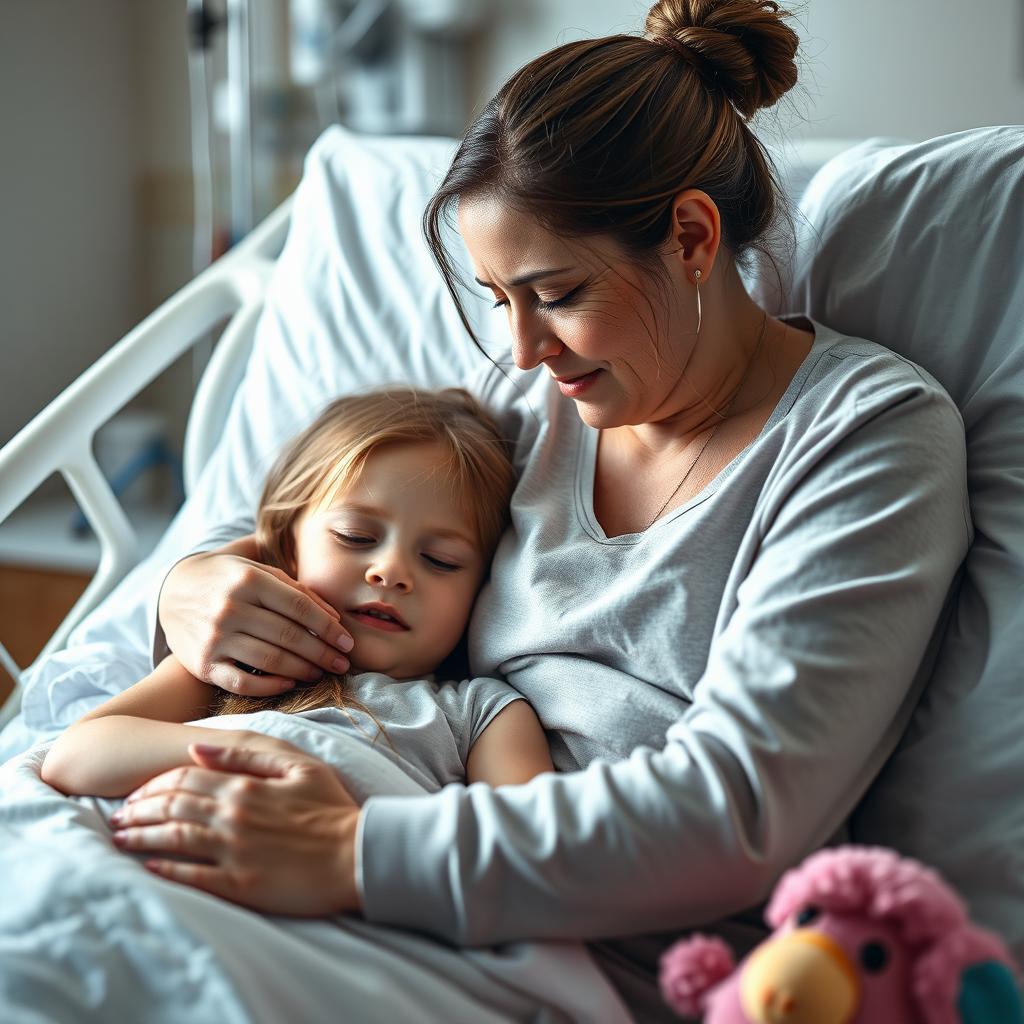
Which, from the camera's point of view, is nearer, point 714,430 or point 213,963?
point 213,963

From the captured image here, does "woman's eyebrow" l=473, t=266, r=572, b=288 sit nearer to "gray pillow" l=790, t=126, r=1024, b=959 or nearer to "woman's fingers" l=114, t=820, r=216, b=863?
"gray pillow" l=790, t=126, r=1024, b=959

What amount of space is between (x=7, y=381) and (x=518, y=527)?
167 cm

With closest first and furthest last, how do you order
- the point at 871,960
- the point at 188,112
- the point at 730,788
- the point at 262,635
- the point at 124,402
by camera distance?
1. the point at 871,960
2. the point at 730,788
3. the point at 262,635
4. the point at 124,402
5. the point at 188,112

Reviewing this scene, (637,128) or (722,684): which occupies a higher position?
(637,128)

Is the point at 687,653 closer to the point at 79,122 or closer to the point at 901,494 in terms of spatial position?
the point at 901,494

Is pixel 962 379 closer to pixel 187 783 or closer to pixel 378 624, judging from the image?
pixel 378 624

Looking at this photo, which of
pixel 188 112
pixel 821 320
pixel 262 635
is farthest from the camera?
pixel 188 112

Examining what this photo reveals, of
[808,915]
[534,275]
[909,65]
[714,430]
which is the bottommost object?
[808,915]

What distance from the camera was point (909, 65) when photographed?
2039mm

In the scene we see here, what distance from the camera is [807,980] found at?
2.14 feet

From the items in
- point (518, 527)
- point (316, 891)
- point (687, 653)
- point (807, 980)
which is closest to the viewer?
point (807, 980)

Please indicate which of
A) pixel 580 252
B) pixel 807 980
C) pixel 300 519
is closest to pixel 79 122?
pixel 300 519

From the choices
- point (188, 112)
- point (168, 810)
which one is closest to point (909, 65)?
point (188, 112)

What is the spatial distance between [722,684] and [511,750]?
0.77ft
